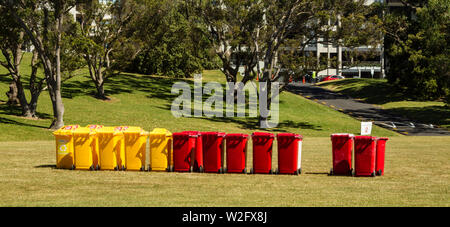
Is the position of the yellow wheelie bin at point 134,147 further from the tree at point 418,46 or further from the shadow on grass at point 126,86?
the tree at point 418,46

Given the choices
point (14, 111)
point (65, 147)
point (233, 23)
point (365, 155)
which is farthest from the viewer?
point (233, 23)

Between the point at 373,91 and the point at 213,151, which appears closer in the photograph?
the point at 213,151

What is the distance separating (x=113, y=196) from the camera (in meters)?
11.2

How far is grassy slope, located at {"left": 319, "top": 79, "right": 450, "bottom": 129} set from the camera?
47.7 meters

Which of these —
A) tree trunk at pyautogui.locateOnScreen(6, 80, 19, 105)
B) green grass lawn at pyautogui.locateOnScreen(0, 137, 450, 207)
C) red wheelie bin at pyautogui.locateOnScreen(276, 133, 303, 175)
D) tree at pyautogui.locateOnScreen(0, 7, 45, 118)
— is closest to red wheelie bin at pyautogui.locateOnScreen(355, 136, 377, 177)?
green grass lawn at pyautogui.locateOnScreen(0, 137, 450, 207)

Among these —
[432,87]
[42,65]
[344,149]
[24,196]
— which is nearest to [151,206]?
[24,196]

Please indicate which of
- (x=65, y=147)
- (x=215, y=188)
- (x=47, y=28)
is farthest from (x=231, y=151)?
(x=47, y=28)

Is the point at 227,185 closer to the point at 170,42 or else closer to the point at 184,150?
the point at 184,150

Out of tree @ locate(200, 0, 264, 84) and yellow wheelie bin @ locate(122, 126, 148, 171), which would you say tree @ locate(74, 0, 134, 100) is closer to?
tree @ locate(200, 0, 264, 84)

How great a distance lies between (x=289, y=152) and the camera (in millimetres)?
14547

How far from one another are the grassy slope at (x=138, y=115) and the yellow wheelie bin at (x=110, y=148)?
14.5 metres

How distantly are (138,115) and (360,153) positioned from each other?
25101mm

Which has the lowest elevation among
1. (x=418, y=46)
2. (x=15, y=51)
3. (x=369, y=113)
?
(x=369, y=113)

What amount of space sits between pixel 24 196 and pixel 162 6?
112ft
